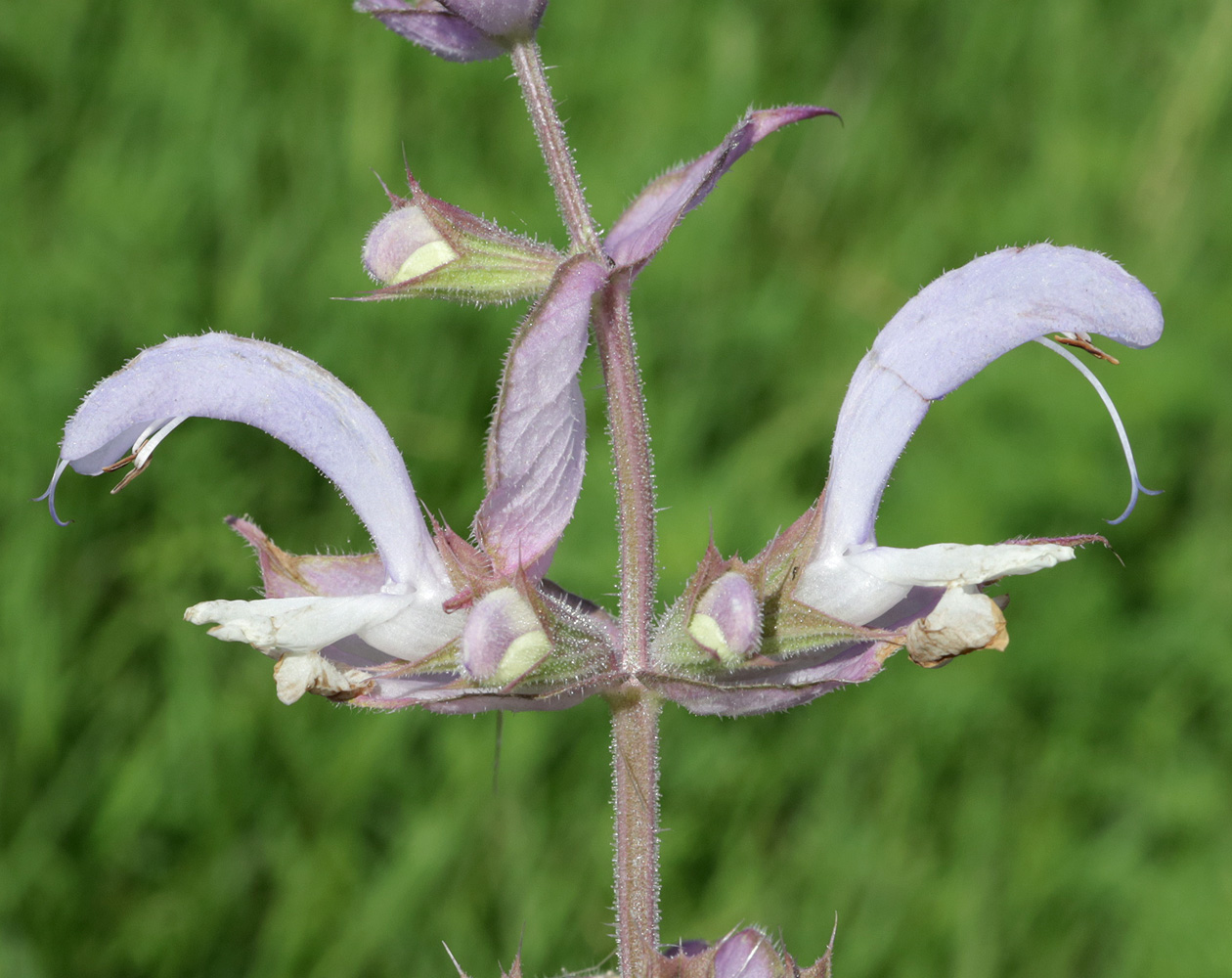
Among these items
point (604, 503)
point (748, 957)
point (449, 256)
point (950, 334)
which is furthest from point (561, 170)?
point (604, 503)

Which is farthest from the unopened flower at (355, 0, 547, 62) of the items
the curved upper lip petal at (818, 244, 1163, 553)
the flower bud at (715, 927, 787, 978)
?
the flower bud at (715, 927, 787, 978)

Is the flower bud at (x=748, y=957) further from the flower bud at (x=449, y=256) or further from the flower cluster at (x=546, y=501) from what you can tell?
the flower bud at (x=449, y=256)

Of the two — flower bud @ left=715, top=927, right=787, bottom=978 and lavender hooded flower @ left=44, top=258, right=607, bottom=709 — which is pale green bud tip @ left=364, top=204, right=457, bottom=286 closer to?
lavender hooded flower @ left=44, top=258, right=607, bottom=709

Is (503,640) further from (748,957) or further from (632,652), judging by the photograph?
(748,957)

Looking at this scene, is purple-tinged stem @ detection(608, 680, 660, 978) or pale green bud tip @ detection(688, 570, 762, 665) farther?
purple-tinged stem @ detection(608, 680, 660, 978)

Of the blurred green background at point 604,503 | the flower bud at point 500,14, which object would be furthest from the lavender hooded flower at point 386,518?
the blurred green background at point 604,503
